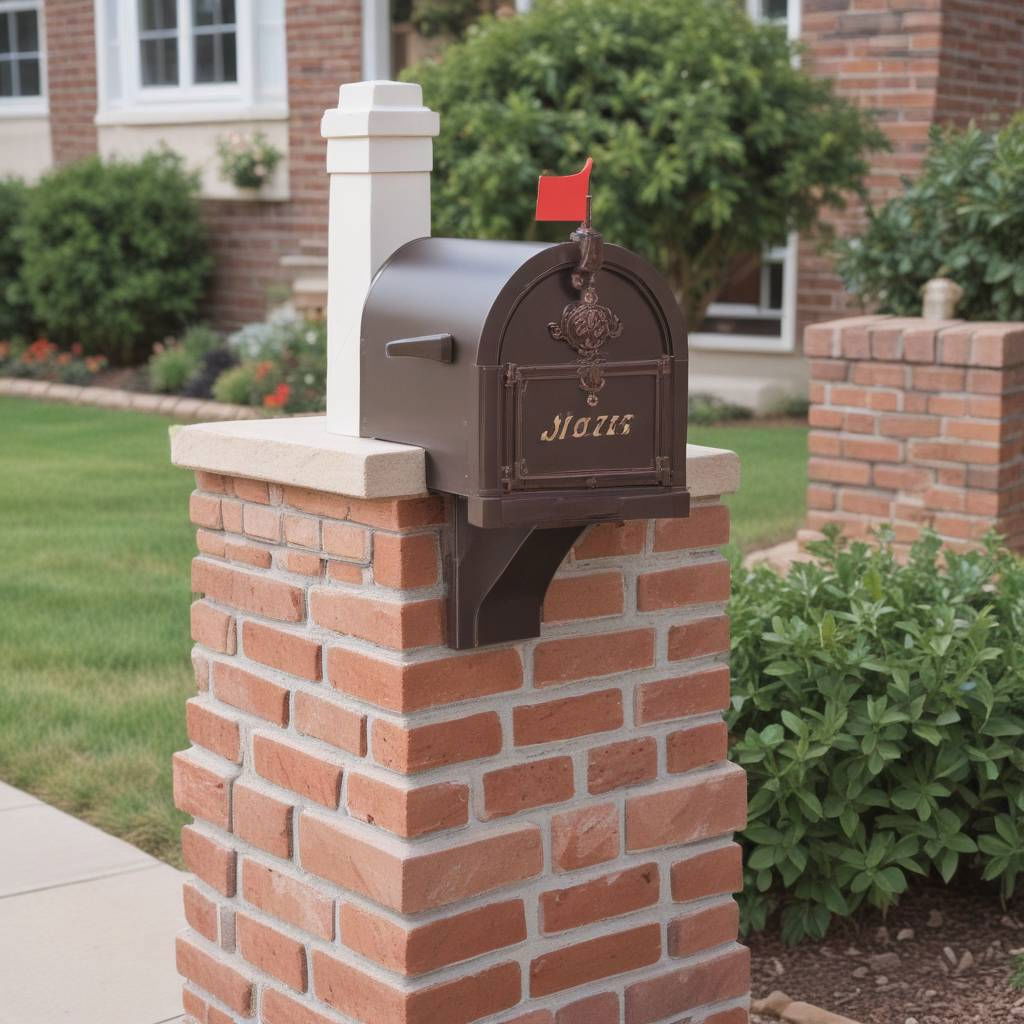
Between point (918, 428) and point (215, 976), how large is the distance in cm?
367

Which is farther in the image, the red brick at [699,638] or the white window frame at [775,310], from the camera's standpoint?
the white window frame at [775,310]

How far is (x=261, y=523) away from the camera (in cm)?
235

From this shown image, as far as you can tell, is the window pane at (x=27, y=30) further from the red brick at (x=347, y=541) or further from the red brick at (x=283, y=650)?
the red brick at (x=347, y=541)

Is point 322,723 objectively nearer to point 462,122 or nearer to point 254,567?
point 254,567

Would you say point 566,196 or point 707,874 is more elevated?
point 566,196

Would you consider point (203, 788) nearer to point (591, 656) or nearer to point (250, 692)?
point (250, 692)

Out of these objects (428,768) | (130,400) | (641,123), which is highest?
(641,123)

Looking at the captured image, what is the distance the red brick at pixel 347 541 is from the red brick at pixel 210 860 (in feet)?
1.91

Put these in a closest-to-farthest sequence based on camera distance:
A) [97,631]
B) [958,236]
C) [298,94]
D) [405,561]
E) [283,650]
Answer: [405,561] < [283,650] < [97,631] < [958,236] < [298,94]

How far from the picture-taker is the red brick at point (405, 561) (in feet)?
6.86

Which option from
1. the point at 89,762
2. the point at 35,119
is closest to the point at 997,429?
the point at 89,762

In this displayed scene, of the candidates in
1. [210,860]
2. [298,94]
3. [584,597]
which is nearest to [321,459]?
[584,597]

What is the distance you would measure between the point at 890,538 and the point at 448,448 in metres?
2.03

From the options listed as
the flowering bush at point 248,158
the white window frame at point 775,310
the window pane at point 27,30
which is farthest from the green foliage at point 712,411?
the window pane at point 27,30
